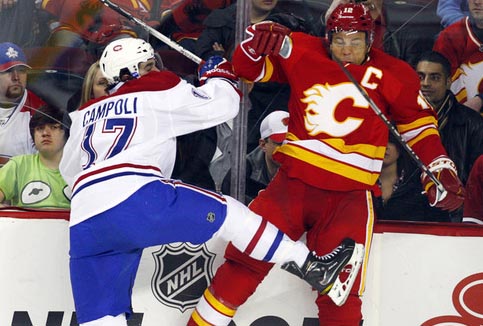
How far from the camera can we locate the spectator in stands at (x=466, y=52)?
12.6ft

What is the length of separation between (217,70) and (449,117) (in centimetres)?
92

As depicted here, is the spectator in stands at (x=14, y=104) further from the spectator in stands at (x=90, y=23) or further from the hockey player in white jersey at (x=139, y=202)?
the hockey player in white jersey at (x=139, y=202)

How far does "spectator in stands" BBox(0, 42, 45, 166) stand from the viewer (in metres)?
3.91

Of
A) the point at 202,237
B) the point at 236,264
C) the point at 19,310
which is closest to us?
the point at 202,237

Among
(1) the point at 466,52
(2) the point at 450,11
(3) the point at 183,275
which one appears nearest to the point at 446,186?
(1) the point at 466,52

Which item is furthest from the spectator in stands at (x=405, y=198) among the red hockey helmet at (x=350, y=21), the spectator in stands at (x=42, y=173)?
the spectator in stands at (x=42, y=173)

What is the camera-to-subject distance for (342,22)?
3.46 metres

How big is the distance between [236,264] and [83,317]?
1.87ft

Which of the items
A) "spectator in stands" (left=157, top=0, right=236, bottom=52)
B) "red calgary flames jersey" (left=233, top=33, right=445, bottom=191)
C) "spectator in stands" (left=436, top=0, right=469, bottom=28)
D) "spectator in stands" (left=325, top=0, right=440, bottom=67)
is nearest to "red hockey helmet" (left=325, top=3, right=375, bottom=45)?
"red calgary flames jersey" (left=233, top=33, right=445, bottom=191)

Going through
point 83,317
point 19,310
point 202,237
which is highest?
point 202,237

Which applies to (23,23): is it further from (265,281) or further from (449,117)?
(449,117)

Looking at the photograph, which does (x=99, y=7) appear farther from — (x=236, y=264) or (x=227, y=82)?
(x=236, y=264)

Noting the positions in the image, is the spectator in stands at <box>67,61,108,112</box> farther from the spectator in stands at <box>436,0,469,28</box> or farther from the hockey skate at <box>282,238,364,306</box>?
the spectator in stands at <box>436,0,469,28</box>

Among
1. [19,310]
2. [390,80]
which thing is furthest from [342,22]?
Answer: [19,310]
